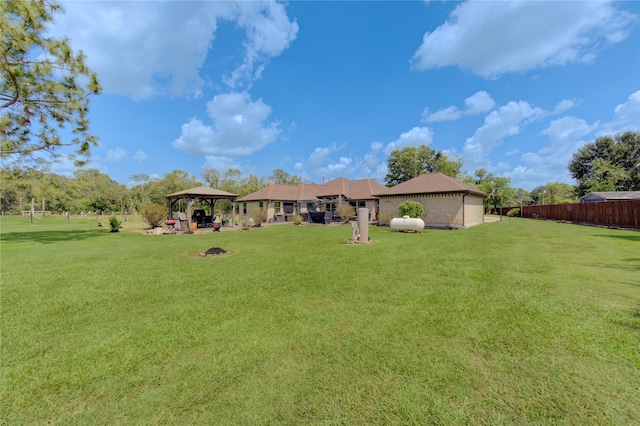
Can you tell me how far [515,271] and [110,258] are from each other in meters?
10.6

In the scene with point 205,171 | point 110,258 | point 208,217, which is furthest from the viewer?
point 205,171

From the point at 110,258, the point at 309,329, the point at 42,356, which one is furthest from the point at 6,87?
the point at 309,329

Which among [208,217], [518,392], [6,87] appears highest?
[6,87]

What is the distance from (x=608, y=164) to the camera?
123 feet

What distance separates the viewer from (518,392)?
6.84 feet

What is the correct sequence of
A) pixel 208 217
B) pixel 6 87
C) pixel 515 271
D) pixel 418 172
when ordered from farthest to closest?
pixel 418 172 → pixel 208 217 → pixel 6 87 → pixel 515 271

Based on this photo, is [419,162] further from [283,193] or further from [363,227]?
[363,227]

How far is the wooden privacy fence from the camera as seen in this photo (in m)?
14.7

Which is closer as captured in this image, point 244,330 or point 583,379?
point 583,379

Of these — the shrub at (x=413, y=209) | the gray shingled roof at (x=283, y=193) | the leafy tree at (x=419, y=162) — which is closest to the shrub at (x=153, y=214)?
the gray shingled roof at (x=283, y=193)

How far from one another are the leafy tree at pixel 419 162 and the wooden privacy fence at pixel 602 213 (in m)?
14.0

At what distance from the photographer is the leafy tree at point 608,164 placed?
1420 inches

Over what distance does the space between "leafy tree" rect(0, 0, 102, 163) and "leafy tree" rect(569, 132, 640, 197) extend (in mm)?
53839

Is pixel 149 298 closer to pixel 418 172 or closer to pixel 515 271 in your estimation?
pixel 515 271
